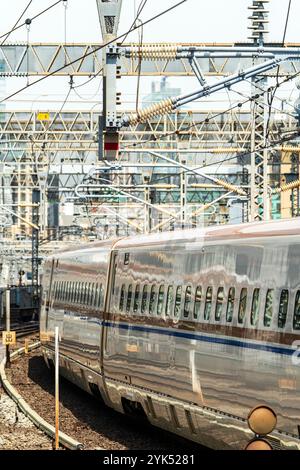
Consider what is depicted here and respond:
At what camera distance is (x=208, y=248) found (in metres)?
13.1

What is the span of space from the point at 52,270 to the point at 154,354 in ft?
35.4

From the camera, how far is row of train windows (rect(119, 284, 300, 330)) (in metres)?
10.8

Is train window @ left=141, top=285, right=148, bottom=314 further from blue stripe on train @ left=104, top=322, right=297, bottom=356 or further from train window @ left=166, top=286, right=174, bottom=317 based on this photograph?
train window @ left=166, top=286, right=174, bottom=317

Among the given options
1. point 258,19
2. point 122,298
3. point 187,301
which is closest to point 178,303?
point 187,301

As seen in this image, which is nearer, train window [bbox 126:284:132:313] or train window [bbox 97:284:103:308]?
train window [bbox 126:284:132:313]

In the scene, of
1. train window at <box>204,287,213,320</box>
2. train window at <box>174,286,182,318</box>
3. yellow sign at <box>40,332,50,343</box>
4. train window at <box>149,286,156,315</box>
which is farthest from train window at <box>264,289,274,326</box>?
yellow sign at <box>40,332,50,343</box>

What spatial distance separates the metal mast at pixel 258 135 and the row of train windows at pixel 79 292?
188 inches

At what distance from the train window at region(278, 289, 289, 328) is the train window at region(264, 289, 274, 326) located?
0.21 m

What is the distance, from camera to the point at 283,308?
35.1 feet

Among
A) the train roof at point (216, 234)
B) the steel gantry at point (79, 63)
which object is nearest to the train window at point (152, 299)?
the train roof at point (216, 234)

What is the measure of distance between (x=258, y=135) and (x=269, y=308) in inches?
680

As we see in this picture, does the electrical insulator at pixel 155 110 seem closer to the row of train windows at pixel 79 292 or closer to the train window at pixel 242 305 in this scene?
the row of train windows at pixel 79 292

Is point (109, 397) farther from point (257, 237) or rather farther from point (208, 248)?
point (257, 237)
